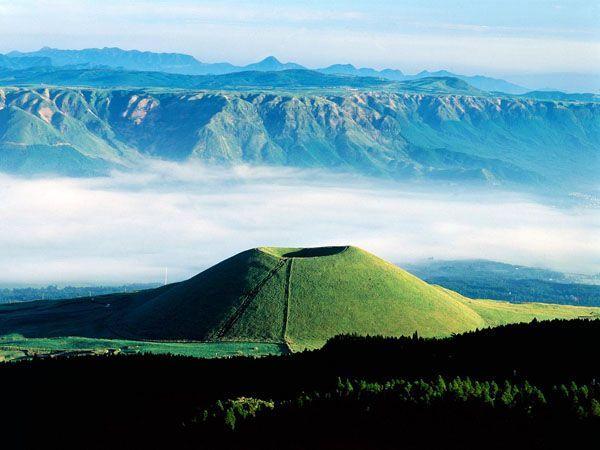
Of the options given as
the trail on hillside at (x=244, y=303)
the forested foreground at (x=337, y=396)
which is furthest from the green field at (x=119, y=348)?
Result: the forested foreground at (x=337, y=396)

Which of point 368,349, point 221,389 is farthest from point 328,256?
point 221,389

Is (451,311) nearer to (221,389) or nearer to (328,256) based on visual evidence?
(328,256)

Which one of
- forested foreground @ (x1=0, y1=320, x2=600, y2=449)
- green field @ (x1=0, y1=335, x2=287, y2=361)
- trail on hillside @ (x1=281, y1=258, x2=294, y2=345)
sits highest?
forested foreground @ (x1=0, y1=320, x2=600, y2=449)

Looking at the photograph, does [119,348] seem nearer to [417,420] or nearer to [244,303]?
[244,303]

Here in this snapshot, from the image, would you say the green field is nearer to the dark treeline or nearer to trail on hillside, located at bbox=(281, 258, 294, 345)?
trail on hillside, located at bbox=(281, 258, 294, 345)

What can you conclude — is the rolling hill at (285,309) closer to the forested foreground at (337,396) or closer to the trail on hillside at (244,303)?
the trail on hillside at (244,303)

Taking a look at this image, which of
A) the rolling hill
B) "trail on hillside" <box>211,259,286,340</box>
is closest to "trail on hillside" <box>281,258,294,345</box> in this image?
the rolling hill
